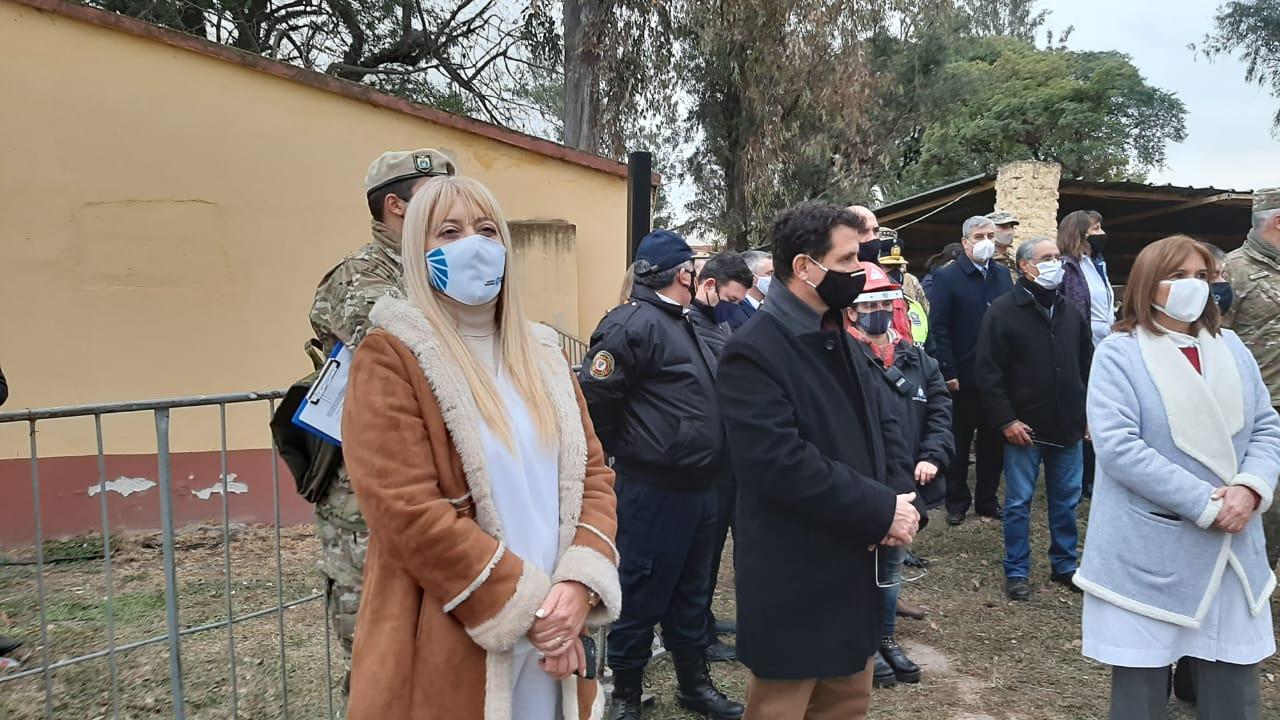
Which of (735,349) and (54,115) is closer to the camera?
(735,349)

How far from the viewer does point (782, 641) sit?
2.46 meters

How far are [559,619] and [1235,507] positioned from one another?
2.31 metres

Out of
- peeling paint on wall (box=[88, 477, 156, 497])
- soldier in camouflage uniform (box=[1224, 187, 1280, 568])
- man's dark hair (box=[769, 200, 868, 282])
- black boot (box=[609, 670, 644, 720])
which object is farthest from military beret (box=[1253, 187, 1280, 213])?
peeling paint on wall (box=[88, 477, 156, 497])

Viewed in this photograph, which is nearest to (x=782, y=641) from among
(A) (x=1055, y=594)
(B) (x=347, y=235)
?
(A) (x=1055, y=594)

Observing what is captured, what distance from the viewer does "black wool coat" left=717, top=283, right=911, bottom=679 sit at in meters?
2.43

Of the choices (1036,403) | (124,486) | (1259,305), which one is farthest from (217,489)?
(1259,305)

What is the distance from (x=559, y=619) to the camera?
185 cm

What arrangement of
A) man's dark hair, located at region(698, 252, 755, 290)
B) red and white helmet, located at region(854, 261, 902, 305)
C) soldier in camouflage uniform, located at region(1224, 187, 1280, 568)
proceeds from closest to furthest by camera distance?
red and white helmet, located at region(854, 261, 902, 305), soldier in camouflage uniform, located at region(1224, 187, 1280, 568), man's dark hair, located at region(698, 252, 755, 290)

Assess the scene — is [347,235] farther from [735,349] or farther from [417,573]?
[417,573]

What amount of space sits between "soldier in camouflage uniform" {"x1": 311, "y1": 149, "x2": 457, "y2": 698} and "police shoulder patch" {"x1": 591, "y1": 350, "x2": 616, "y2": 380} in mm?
1357

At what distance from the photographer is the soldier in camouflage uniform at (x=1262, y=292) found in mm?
4117

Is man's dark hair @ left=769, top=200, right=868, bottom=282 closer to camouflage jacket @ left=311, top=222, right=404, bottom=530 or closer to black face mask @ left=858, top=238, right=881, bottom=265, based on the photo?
black face mask @ left=858, top=238, right=881, bottom=265

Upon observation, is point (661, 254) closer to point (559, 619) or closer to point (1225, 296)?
point (559, 619)

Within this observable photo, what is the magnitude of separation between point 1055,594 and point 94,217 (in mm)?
6905
